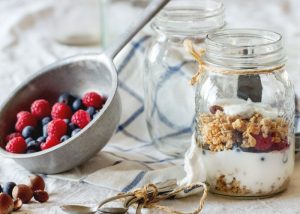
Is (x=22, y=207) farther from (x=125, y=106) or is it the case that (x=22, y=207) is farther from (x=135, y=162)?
(x=125, y=106)

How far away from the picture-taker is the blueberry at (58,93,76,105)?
Answer: 98 cm

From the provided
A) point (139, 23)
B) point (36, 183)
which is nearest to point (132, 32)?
point (139, 23)

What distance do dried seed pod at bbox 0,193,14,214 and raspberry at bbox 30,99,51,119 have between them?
195 mm

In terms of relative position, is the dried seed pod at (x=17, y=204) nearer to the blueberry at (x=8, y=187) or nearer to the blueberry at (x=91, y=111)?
the blueberry at (x=8, y=187)

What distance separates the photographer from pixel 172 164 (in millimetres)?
941

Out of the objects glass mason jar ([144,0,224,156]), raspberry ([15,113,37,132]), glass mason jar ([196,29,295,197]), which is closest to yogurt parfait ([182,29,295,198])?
glass mason jar ([196,29,295,197])

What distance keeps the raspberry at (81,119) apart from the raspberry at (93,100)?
0.03 m

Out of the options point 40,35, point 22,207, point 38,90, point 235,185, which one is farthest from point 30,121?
point 40,35

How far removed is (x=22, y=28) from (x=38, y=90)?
0.56m

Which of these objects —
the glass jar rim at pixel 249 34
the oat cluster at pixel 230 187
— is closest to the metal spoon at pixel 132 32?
the glass jar rim at pixel 249 34

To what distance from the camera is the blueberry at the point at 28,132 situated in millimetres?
936

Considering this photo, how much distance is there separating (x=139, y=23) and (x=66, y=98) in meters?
0.14

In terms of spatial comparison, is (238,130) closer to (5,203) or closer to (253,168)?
(253,168)

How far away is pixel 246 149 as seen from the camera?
2.65ft
